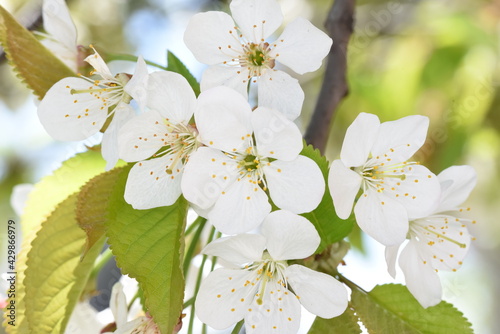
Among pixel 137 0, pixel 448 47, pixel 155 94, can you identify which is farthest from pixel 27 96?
pixel 155 94

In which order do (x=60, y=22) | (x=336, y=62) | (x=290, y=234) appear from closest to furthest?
(x=290, y=234) → (x=60, y=22) → (x=336, y=62)

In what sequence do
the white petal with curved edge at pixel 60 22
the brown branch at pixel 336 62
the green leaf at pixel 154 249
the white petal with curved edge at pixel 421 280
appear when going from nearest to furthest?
1. the green leaf at pixel 154 249
2. the white petal with curved edge at pixel 421 280
3. the white petal with curved edge at pixel 60 22
4. the brown branch at pixel 336 62

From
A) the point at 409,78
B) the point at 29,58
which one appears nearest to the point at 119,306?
the point at 29,58

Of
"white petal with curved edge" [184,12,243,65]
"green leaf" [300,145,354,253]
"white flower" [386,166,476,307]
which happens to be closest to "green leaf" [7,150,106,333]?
"white petal with curved edge" [184,12,243,65]

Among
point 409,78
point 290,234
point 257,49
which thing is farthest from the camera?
point 409,78

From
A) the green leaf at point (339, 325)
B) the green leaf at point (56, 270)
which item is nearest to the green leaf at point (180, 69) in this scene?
the green leaf at point (56, 270)

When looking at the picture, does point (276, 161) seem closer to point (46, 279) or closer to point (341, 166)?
point (341, 166)

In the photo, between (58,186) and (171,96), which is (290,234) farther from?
(58,186)

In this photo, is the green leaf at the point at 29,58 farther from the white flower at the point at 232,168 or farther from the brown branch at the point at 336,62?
the brown branch at the point at 336,62
